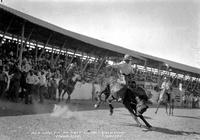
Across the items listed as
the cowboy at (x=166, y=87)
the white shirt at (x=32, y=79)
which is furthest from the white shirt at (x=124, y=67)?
the cowboy at (x=166, y=87)

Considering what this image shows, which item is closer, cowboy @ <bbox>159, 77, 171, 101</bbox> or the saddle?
the saddle

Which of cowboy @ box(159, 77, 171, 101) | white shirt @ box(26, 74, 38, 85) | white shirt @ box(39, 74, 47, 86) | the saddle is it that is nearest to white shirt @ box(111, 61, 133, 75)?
the saddle

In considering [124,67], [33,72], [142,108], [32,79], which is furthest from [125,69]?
[33,72]

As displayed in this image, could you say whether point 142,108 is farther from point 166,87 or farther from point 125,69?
point 166,87

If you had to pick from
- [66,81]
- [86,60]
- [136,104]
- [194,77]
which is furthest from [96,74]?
[194,77]

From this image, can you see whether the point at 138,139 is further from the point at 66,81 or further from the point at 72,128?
the point at 66,81

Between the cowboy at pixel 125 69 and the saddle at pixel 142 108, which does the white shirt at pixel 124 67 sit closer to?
the cowboy at pixel 125 69

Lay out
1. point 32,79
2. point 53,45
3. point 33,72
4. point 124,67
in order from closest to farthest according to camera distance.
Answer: point 124,67, point 32,79, point 33,72, point 53,45

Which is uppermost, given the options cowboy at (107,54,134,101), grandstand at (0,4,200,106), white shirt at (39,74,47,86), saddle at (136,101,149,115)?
grandstand at (0,4,200,106)

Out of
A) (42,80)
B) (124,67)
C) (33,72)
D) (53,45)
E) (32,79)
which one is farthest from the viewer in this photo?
(53,45)

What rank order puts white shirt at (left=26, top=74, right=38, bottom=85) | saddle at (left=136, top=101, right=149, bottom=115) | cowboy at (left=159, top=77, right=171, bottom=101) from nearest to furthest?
saddle at (left=136, top=101, right=149, bottom=115) < white shirt at (left=26, top=74, right=38, bottom=85) < cowboy at (left=159, top=77, right=171, bottom=101)

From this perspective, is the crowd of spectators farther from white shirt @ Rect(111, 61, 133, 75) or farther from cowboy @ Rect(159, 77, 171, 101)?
cowboy @ Rect(159, 77, 171, 101)

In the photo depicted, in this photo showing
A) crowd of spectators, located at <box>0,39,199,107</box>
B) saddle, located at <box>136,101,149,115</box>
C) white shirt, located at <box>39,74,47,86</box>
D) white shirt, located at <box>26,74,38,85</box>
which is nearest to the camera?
saddle, located at <box>136,101,149,115</box>

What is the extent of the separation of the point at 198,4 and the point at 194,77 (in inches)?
1257
